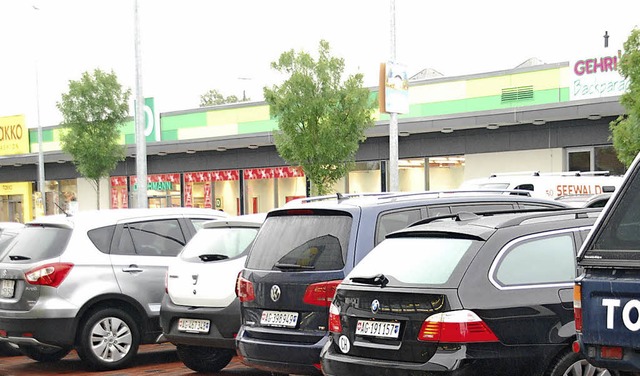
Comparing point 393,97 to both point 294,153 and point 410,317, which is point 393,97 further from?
point 410,317

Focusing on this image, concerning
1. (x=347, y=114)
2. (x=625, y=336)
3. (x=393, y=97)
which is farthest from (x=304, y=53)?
(x=625, y=336)

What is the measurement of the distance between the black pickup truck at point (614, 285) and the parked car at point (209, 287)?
16.2 feet

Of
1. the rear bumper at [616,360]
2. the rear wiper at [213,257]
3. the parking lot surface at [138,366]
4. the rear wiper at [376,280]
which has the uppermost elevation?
the rear wiper at [376,280]

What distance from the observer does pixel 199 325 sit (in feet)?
31.7

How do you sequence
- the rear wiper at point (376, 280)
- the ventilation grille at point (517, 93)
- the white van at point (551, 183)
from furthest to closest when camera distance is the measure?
the ventilation grille at point (517, 93)
the white van at point (551, 183)
the rear wiper at point (376, 280)

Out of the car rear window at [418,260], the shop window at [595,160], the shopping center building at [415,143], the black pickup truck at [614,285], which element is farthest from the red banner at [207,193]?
Result: the black pickup truck at [614,285]

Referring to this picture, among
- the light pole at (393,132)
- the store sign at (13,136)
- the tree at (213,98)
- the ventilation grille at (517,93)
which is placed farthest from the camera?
the tree at (213,98)

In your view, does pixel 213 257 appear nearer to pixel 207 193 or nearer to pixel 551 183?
A: pixel 551 183

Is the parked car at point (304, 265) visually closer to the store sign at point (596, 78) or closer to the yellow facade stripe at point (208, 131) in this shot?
the store sign at point (596, 78)

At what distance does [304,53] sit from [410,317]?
19224 millimetres

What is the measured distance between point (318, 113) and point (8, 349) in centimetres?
1281

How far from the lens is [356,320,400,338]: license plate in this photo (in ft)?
21.1

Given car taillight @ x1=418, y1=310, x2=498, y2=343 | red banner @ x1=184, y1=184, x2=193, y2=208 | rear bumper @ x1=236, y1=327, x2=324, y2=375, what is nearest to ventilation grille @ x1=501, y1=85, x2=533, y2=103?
red banner @ x1=184, y1=184, x2=193, y2=208

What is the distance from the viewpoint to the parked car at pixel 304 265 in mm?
7777
